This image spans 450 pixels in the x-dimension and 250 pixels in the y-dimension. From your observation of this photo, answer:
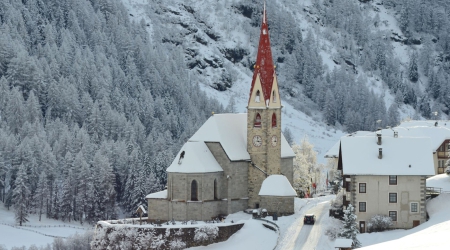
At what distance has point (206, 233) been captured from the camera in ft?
232

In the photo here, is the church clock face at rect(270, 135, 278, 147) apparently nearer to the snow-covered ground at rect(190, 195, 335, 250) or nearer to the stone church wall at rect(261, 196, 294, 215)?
the stone church wall at rect(261, 196, 294, 215)

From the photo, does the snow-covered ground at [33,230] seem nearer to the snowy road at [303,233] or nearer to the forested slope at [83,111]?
the forested slope at [83,111]

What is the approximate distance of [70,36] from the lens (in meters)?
185

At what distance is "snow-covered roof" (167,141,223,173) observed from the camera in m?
78.3

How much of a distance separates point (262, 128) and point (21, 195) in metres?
39.4

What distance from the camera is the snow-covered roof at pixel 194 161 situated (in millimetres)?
78312

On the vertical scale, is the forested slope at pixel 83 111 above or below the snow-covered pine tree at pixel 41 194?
above

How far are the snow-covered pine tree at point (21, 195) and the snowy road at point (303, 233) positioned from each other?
41.3m

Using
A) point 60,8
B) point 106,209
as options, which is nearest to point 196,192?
point 106,209

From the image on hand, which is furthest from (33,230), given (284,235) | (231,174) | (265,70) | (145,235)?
(284,235)

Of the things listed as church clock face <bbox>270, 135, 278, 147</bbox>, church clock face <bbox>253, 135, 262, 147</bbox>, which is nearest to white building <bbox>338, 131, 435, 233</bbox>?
church clock face <bbox>270, 135, 278, 147</bbox>

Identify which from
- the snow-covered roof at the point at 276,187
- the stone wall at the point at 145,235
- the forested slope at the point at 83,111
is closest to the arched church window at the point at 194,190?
the snow-covered roof at the point at 276,187

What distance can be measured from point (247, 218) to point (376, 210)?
14.8 metres

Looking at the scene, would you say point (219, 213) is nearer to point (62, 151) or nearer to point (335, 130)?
point (62, 151)
